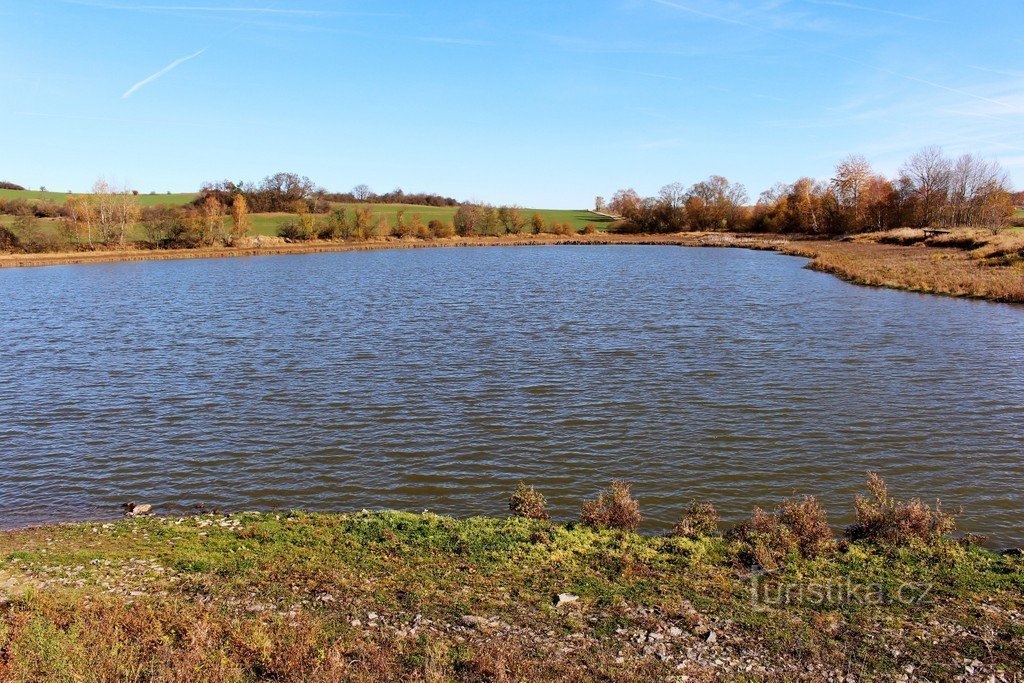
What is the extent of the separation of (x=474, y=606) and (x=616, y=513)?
3.64m

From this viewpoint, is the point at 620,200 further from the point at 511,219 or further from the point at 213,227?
the point at 213,227

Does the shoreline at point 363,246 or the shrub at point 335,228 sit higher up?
the shrub at point 335,228

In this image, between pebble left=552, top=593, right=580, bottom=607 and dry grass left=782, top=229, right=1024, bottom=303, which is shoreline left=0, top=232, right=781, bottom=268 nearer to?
dry grass left=782, top=229, right=1024, bottom=303

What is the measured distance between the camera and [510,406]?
1872 cm

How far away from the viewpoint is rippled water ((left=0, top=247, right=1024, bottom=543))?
13.5 m

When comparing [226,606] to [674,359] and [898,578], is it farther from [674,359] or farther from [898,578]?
[674,359]

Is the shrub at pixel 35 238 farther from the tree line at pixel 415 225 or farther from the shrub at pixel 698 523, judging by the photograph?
the shrub at pixel 698 523

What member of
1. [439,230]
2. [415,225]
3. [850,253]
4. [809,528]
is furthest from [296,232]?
[809,528]

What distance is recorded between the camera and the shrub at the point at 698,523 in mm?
10680

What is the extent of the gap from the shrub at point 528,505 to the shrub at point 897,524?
510 centimetres

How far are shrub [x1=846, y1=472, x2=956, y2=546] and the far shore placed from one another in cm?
3518

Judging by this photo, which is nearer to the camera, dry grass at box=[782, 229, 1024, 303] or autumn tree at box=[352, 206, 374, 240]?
dry grass at box=[782, 229, 1024, 303]

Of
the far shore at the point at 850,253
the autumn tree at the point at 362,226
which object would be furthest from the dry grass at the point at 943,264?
the autumn tree at the point at 362,226

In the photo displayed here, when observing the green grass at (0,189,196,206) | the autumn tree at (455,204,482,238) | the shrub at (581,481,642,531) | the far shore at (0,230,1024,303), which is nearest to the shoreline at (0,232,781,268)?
the far shore at (0,230,1024,303)
